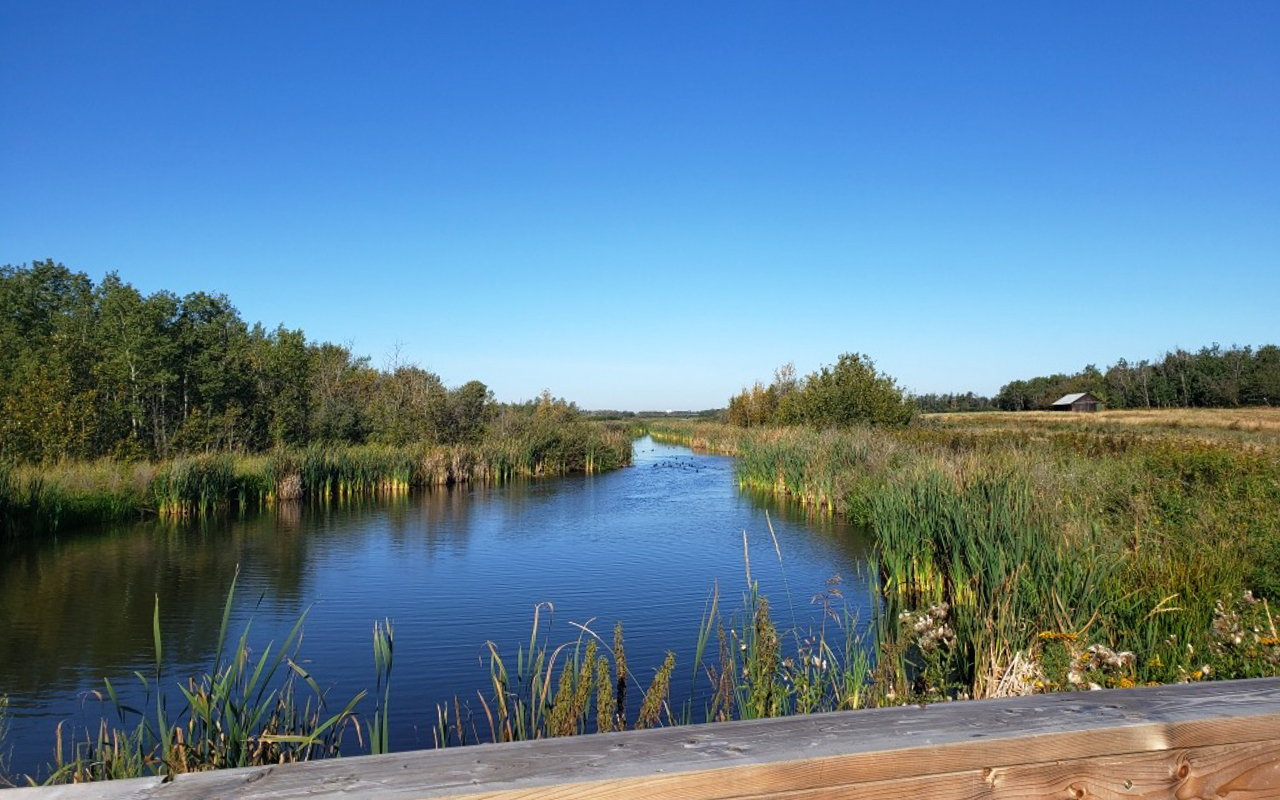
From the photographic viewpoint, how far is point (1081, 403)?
72.1 m

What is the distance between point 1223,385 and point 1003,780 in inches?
3129

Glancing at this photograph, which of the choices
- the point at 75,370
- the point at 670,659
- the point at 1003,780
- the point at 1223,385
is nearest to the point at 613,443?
the point at 75,370

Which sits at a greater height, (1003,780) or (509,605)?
(1003,780)

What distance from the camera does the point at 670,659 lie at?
14.5ft

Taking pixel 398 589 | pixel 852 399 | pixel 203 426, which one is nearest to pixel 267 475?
pixel 203 426

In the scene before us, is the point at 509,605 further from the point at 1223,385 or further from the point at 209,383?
the point at 1223,385

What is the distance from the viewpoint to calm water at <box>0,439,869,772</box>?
762cm

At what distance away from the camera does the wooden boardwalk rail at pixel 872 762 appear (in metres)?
1.16

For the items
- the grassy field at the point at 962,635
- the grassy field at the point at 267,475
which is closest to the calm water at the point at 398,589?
the grassy field at the point at 962,635

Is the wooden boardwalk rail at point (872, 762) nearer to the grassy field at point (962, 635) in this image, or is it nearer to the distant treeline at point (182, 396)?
the grassy field at point (962, 635)

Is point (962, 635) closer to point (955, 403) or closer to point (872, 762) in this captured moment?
point (872, 762)

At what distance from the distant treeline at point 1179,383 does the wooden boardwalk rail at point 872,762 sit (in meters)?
75.2

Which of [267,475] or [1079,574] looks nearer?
[1079,574]

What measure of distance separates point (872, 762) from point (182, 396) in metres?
30.0
